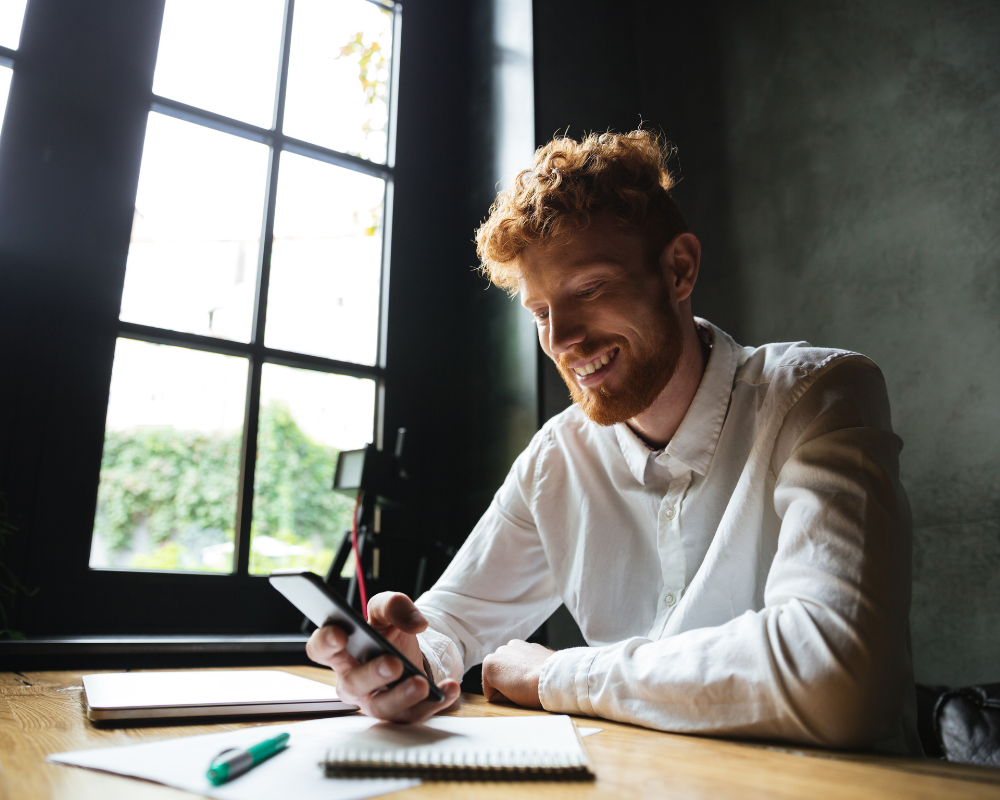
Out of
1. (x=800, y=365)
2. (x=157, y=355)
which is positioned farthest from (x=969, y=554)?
(x=157, y=355)

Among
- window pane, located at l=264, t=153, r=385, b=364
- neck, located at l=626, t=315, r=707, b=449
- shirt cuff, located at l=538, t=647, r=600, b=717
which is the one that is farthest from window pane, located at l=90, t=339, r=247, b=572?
shirt cuff, located at l=538, t=647, r=600, b=717

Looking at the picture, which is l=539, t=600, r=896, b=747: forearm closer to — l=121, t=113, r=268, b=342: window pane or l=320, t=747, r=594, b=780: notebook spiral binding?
l=320, t=747, r=594, b=780: notebook spiral binding

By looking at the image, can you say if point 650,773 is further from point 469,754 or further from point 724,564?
point 724,564

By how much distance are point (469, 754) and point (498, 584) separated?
82cm

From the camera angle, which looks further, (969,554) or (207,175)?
(207,175)

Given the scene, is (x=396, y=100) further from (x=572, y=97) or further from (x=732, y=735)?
(x=732, y=735)

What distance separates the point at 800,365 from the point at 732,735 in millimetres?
568

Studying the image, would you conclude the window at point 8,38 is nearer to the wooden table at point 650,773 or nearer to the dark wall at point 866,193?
the dark wall at point 866,193

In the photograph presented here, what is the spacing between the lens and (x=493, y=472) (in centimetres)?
208

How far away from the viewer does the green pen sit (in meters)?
0.51

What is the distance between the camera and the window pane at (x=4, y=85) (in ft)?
5.74

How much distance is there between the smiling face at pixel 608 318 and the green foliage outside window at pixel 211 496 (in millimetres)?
1058

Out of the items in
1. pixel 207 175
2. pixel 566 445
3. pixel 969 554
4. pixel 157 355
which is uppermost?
pixel 207 175

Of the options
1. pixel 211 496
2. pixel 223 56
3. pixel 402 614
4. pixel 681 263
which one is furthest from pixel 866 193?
pixel 211 496
